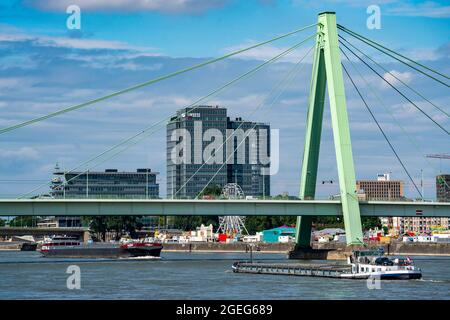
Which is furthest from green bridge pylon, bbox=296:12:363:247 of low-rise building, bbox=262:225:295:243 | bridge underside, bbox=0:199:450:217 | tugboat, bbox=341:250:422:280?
low-rise building, bbox=262:225:295:243

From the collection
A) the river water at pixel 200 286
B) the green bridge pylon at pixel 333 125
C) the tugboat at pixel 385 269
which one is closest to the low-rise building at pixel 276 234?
the green bridge pylon at pixel 333 125

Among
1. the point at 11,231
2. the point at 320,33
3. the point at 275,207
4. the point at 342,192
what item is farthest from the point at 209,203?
the point at 11,231

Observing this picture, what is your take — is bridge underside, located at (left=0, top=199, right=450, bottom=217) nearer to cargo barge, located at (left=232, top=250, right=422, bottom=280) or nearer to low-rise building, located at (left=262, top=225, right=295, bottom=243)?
cargo barge, located at (left=232, top=250, right=422, bottom=280)

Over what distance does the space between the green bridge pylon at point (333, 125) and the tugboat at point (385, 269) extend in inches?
576

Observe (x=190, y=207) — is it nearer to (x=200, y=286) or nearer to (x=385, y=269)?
(x=385, y=269)

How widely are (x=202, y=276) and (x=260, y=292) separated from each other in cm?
1443

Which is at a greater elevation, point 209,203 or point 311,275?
point 209,203

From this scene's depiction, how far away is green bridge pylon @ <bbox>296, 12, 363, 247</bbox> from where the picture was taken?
79.7 m

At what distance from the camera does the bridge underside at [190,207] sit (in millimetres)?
80875

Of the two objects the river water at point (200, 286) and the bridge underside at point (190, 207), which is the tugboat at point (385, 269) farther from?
the bridge underside at point (190, 207)

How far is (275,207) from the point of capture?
86.2 meters

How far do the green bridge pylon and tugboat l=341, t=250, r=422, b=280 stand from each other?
14.6m
